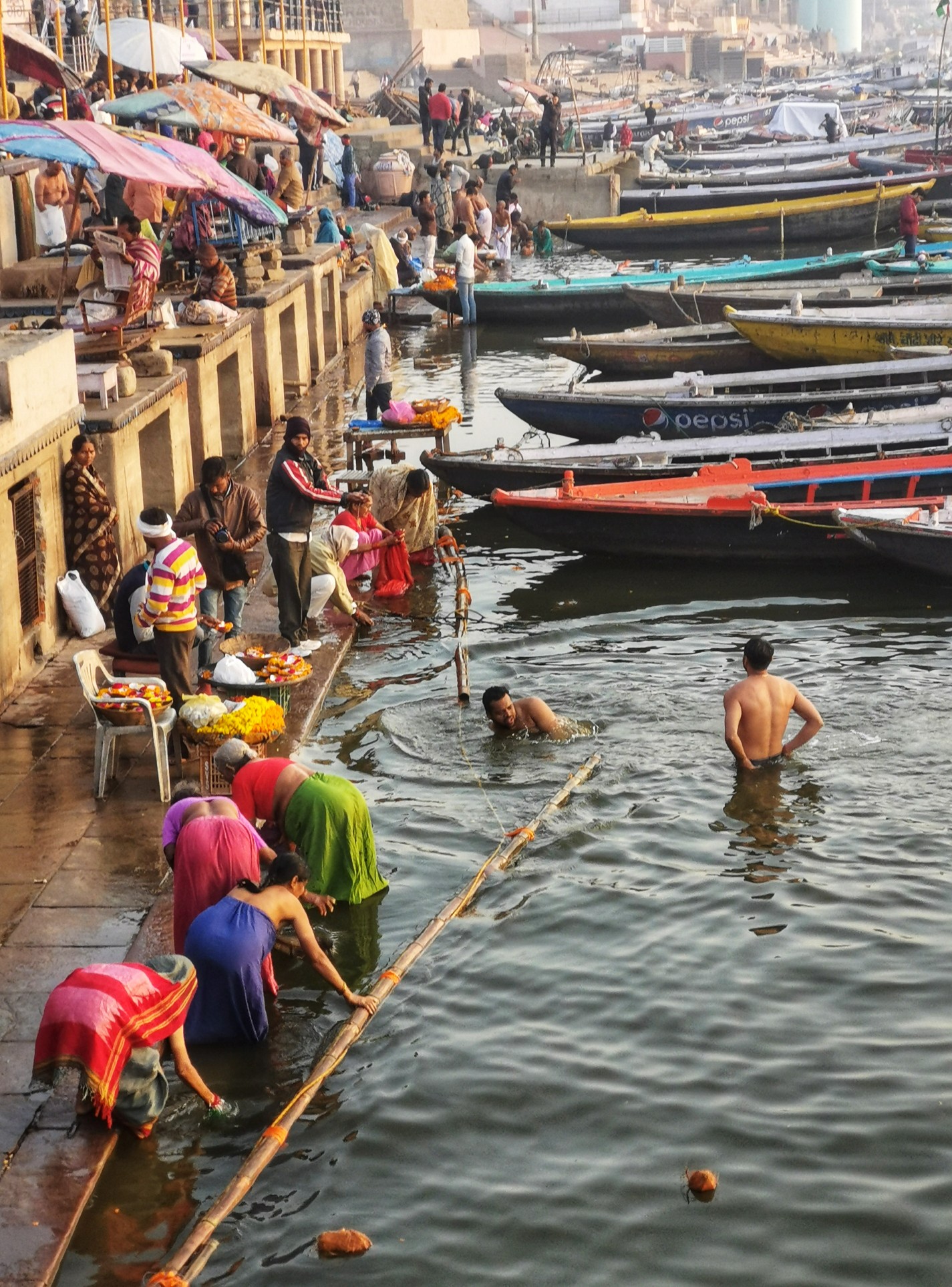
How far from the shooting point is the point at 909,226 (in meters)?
31.7

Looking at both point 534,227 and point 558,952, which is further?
point 534,227

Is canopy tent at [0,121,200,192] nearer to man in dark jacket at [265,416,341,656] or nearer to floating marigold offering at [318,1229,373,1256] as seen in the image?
man in dark jacket at [265,416,341,656]

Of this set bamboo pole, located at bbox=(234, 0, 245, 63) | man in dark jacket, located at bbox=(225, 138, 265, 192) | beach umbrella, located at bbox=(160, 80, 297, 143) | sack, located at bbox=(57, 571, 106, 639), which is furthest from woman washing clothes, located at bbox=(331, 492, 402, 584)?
bamboo pole, located at bbox=(234, 0, 245, 63)

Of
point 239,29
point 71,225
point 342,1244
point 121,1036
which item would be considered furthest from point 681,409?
point 239,29

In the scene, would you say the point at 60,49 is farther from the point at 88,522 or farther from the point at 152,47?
the point at 88,522

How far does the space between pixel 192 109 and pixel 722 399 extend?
7.07 m

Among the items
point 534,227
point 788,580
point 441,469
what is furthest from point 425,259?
point 788,580

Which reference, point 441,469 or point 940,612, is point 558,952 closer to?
point 940,612

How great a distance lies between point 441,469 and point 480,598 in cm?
236

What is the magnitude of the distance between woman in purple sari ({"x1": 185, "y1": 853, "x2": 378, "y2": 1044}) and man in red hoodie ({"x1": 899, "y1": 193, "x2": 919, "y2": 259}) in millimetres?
25183

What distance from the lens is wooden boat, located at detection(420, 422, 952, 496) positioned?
16.9m

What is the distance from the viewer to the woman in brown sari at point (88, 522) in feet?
41.4

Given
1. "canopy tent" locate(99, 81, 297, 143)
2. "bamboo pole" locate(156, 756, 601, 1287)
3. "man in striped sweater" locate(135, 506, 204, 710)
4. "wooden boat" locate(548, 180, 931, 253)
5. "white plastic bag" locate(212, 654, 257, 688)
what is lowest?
"bamboo pole" locate(156, 756, 601, 1287)

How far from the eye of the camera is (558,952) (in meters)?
9.07
